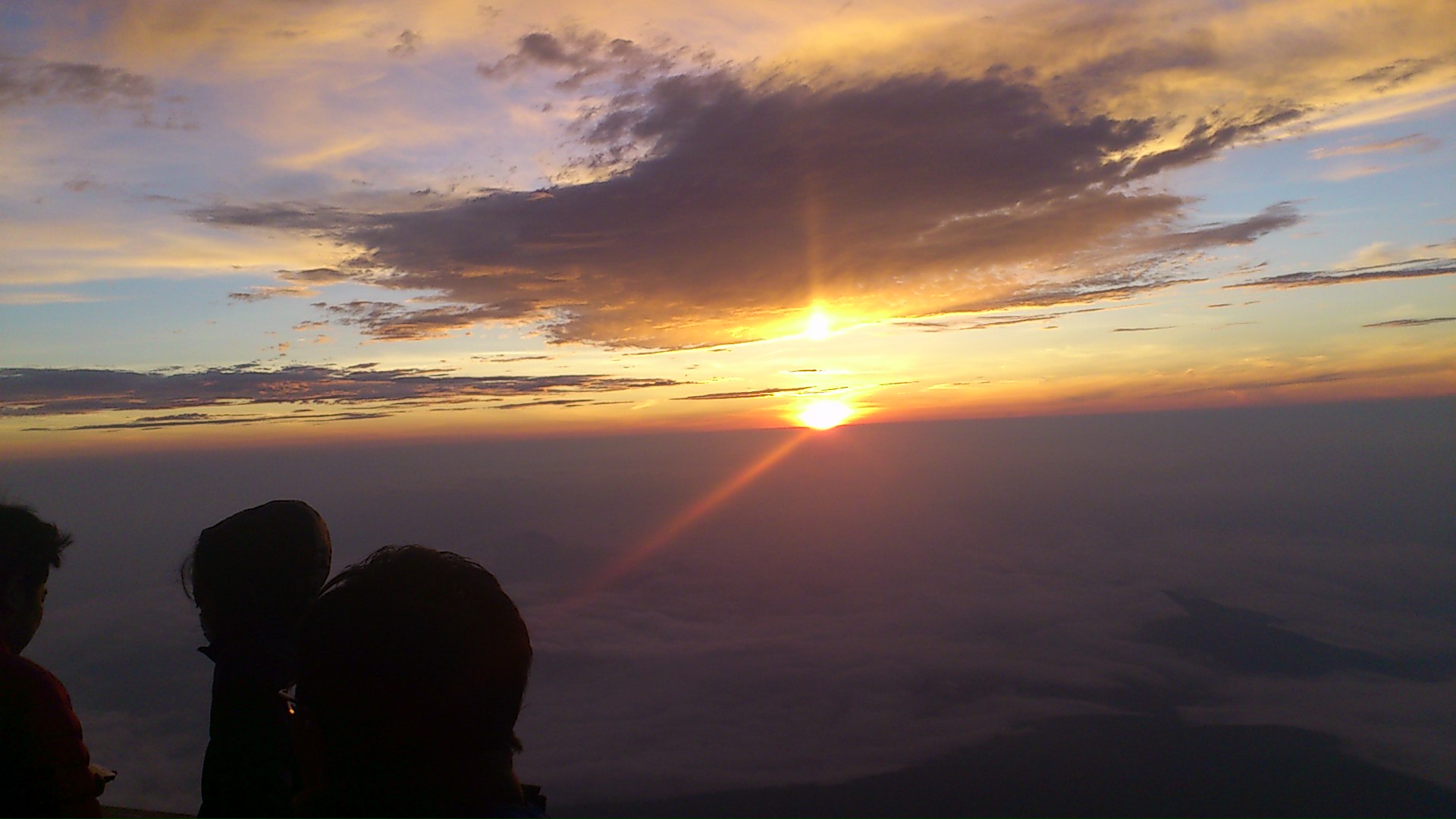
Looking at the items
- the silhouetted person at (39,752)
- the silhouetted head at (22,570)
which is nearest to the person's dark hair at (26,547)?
the silhouetted head at (22,570)

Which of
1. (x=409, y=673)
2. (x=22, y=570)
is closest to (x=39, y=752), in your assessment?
(x=22, y=570)

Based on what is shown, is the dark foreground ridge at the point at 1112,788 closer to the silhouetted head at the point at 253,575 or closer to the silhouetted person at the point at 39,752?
the silhouetted head at the point at 253,575

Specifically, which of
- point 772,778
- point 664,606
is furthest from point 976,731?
point 664,606

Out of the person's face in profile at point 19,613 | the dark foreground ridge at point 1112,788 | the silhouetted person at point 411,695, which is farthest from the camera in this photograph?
the dark foreground ridge at point 1112,788

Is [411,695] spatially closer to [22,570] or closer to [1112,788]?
[22,570]

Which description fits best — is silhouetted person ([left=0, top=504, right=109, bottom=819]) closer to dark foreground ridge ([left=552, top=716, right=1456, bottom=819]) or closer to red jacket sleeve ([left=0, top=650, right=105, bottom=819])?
red jacket sleeve ([left=0, top=650, right=105, bottom=819])

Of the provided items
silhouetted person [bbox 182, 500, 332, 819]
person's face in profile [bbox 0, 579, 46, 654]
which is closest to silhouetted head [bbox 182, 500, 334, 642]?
silhouetted person [bbox 182, 500, 332, 819]
